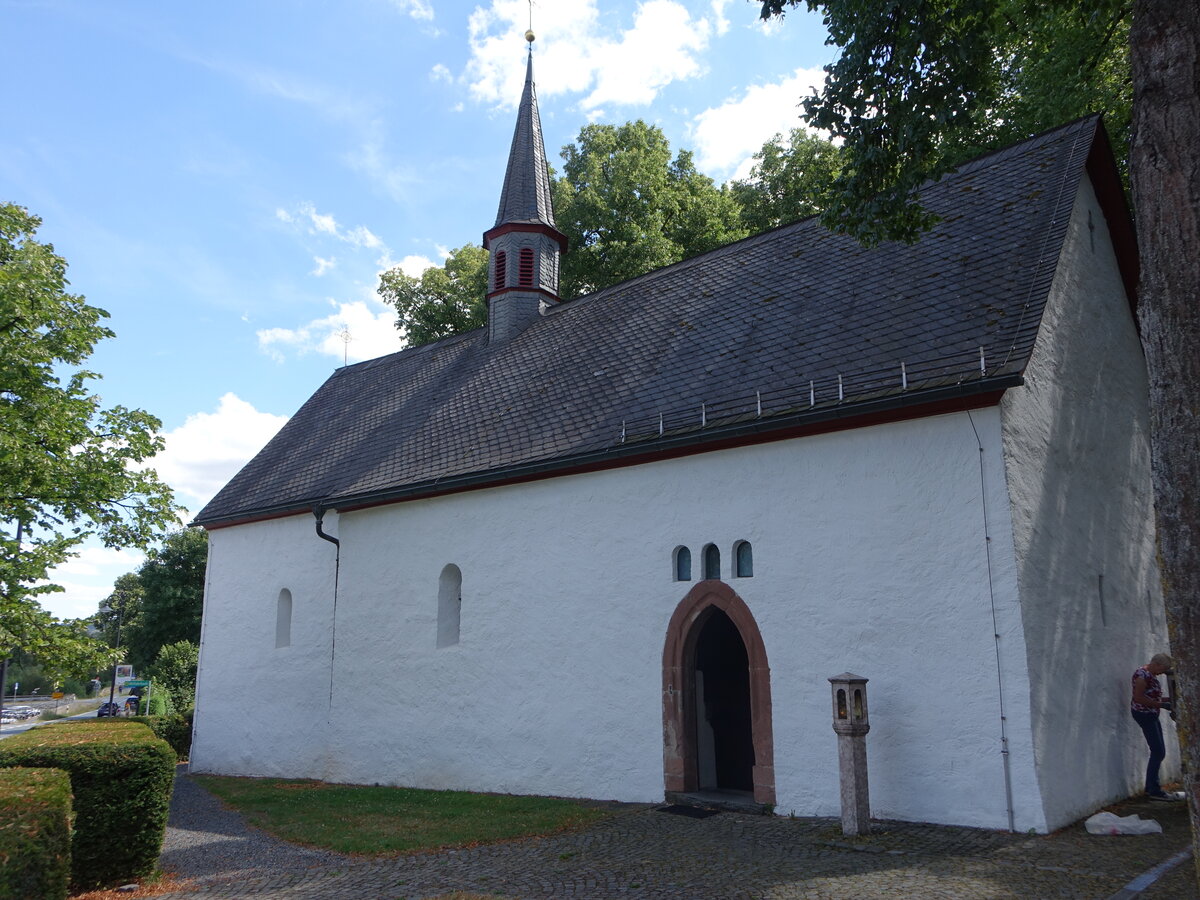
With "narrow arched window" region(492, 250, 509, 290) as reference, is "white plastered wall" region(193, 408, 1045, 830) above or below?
below

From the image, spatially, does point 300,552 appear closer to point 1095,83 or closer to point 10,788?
point 10,788

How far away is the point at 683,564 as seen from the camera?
35.9ft

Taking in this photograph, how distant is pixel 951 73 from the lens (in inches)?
363

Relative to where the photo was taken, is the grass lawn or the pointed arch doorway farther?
the pointed arch doorway

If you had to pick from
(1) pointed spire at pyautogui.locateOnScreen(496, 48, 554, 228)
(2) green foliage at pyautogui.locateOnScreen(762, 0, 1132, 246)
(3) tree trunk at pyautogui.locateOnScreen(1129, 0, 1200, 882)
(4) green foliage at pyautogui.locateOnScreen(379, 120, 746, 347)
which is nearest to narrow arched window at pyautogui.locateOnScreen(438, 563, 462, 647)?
(2) green foliage at pyautogui.locateOnScreen(762, 0, 1132, 246)

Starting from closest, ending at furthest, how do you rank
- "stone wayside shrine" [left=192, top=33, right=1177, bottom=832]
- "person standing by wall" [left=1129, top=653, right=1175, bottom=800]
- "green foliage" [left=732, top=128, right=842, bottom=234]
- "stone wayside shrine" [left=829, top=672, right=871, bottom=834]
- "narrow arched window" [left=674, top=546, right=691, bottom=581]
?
"stone wayside shrine" [left=829, top=672, right=871, bottom=834]
"stone wayside shrine" [left=192, top=33, right=1177, bottom=832]
"person standing by wall" [left=1129, top=653, right=1175, bottom=800]
"narrow arched window" [left=674, top=546, right=691, bottom=581]
"green foliage" [left=732, top=128, right=842, bottom=234]

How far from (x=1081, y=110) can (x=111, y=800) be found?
17772 millimetres

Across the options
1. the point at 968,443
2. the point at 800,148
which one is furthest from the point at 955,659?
the point at 800,148

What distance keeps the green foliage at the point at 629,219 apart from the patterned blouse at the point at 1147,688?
19076 millimetres

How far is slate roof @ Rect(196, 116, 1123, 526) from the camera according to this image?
9789 mm

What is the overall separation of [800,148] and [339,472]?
17.6 metres

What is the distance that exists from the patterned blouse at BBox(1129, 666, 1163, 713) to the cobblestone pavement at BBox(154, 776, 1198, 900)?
993mm

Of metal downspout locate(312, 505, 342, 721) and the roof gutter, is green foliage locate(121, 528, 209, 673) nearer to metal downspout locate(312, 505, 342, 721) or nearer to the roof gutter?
metal downspout locate(312, 505, 342, 721)

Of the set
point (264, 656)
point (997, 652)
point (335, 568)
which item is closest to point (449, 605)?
point (335, 568)
